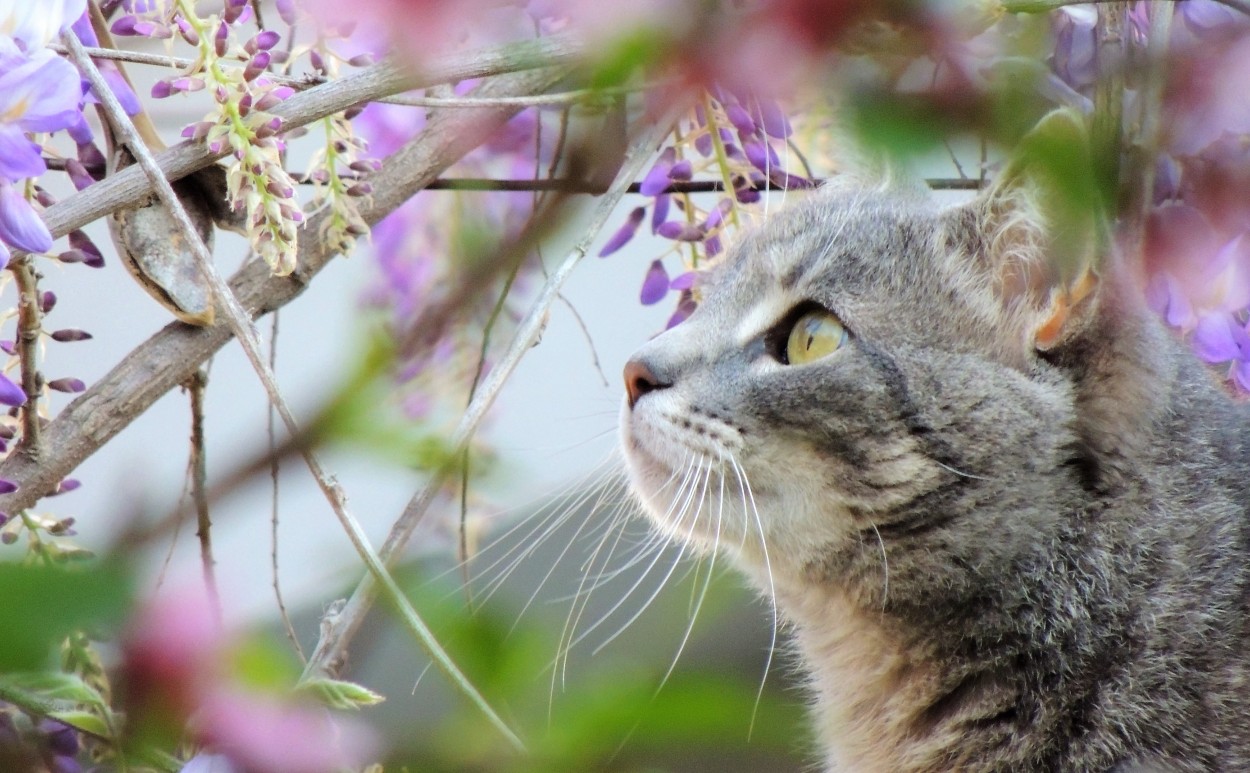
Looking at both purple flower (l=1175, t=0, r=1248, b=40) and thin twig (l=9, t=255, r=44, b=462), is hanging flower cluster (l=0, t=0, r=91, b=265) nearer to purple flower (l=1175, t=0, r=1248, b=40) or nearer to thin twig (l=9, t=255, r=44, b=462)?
thin twig (l=9, t=255, r=44, b=462)

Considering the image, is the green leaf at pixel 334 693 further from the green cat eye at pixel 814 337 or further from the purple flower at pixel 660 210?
the purple flower at pixel 660 210

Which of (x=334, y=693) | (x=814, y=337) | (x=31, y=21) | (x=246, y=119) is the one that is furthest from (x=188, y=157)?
(x=334, y=693)

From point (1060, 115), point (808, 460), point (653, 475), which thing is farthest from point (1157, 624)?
point (1060, 115)

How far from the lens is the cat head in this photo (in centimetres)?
98

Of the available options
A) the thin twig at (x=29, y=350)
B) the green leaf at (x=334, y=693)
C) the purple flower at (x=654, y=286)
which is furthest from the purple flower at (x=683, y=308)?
the green leaf at (x=334, y=693)

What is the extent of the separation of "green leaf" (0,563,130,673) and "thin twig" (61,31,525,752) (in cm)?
5

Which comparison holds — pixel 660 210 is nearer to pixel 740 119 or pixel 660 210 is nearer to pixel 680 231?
pixel 680 231

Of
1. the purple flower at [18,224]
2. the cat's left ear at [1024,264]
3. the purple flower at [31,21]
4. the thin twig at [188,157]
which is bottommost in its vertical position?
the cat's left ear at [1024,264]

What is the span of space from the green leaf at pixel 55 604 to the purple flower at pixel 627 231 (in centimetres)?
104

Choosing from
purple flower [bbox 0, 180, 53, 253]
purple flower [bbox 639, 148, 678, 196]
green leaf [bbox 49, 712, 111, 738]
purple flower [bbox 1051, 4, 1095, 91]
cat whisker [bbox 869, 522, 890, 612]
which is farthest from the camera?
purple flower [bbox 639, 148, 678, 196]

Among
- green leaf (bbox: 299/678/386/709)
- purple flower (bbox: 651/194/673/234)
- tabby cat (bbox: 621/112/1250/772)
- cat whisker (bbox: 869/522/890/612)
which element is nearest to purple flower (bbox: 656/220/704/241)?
purple flower (bbox: 651/194/673/234)

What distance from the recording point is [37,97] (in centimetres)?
57

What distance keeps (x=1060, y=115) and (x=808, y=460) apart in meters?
0.66

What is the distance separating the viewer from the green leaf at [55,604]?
0.24m
